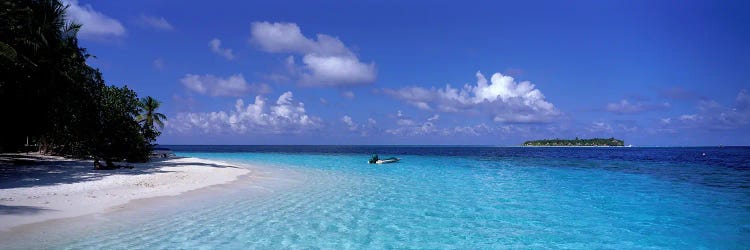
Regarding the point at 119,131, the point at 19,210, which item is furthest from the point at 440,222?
the point at 119,131

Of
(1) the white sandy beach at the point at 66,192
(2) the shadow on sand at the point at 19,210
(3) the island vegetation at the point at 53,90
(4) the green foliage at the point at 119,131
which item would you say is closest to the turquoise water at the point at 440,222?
(1) the white sandy beach at the point at 66,192

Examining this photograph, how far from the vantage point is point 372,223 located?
1217cm

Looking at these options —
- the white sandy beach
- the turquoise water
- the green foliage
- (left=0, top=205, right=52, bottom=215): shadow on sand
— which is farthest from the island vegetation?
the turquoise water

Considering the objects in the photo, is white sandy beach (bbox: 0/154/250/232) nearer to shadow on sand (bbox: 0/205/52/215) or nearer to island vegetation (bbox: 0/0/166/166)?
shadow on sand (bbox: 0/205/52/215)

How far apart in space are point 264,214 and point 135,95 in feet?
113

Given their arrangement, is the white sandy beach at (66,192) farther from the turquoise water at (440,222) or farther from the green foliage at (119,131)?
the green foliage at (119,131)

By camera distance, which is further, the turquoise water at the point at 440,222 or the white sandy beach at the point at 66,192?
the white sandy beach at the point at 66,192

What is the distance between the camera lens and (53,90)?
23.2 metres

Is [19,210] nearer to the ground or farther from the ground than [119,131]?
nearer to the ground

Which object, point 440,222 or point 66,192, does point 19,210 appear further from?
point 440,222

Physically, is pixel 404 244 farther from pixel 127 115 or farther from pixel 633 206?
pixel 127 115

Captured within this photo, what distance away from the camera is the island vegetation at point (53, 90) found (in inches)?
826

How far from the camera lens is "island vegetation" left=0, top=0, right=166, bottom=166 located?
68.8 ft

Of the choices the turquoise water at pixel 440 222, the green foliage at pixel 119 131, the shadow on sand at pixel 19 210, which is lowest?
the turquoise water at pixel 440 222
